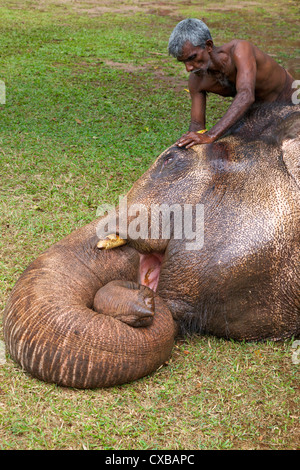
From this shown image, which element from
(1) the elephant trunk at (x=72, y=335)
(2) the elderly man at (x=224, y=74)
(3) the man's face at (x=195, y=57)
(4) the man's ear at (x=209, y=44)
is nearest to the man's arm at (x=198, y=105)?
(2) the elderly man at (x=224, y=74)

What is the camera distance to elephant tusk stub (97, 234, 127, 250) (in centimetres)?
386

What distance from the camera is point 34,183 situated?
5996 millimetres

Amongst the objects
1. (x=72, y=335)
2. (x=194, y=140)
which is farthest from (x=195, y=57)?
(x=72, y=335)

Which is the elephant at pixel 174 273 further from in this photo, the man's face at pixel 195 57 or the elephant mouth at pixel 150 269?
the man's face at pixel 195 57

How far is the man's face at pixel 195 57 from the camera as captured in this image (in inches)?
171

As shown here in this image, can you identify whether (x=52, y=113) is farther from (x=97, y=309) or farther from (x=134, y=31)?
(x=134, y=31)

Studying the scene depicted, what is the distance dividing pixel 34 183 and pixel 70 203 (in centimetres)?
55

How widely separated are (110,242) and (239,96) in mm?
1323

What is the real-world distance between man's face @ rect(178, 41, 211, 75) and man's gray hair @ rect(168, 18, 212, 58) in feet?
0.09

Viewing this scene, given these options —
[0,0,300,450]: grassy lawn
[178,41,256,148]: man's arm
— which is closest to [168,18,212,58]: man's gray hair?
[178,41,256,148]: man's arm

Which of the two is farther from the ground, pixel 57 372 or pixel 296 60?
pixel 296 60

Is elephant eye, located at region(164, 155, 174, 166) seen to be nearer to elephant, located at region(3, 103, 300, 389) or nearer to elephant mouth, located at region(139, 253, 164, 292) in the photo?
elephant, located at region(3, 103, 300, 389)
